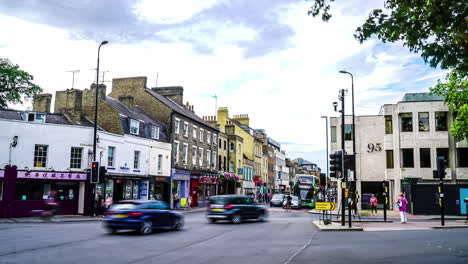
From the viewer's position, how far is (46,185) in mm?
27688

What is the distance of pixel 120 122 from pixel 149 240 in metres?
20.8

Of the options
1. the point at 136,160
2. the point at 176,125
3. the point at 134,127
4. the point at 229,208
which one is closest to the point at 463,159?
the point at 229,208

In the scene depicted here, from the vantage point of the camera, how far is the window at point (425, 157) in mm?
39191

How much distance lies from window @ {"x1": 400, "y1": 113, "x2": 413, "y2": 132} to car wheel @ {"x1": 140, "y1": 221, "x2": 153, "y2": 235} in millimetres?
31372

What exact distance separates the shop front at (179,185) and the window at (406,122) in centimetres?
2208

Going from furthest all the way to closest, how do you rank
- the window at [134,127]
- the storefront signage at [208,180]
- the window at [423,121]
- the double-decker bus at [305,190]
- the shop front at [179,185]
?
the storefront signage at [208,180], the double-decker bus at [305,190], the window at [423,121], the shop front at [179,185], the window at [134,127]

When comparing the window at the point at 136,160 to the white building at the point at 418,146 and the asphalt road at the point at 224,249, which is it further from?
the white building at the point at 418,146

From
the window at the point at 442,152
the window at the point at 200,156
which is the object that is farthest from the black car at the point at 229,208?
the window at the point at 442,152

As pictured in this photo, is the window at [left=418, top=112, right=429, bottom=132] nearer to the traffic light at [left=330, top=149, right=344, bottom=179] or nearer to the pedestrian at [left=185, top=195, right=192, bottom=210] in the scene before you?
the pedestrian at [left=185, top=195, right=192, bottom=210]

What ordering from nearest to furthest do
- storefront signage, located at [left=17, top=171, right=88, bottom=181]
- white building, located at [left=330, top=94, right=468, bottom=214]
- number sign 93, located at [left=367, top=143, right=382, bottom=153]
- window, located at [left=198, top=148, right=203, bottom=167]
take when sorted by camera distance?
storefront signage, located at [left=17, top=171, right=88, bottom=181], white building, located at [left=330, top=94, right=468, bottom=214], number sign 93, located at [left=367, top=143, right=382, bottom=153], window, located at [left=198, top=148, right=203, bottom=167]

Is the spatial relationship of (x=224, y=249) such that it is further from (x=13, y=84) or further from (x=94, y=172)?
(x=13, y=84)

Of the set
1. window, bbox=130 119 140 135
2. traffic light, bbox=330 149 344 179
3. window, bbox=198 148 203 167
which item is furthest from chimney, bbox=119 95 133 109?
traffic light, bbox=330 149 344 179

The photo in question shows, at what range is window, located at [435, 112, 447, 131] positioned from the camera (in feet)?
128

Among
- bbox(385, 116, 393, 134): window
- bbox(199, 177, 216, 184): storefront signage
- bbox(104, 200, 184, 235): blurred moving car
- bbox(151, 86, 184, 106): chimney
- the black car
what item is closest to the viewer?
bbox(104, 200, 184, 235): blurred moving car
